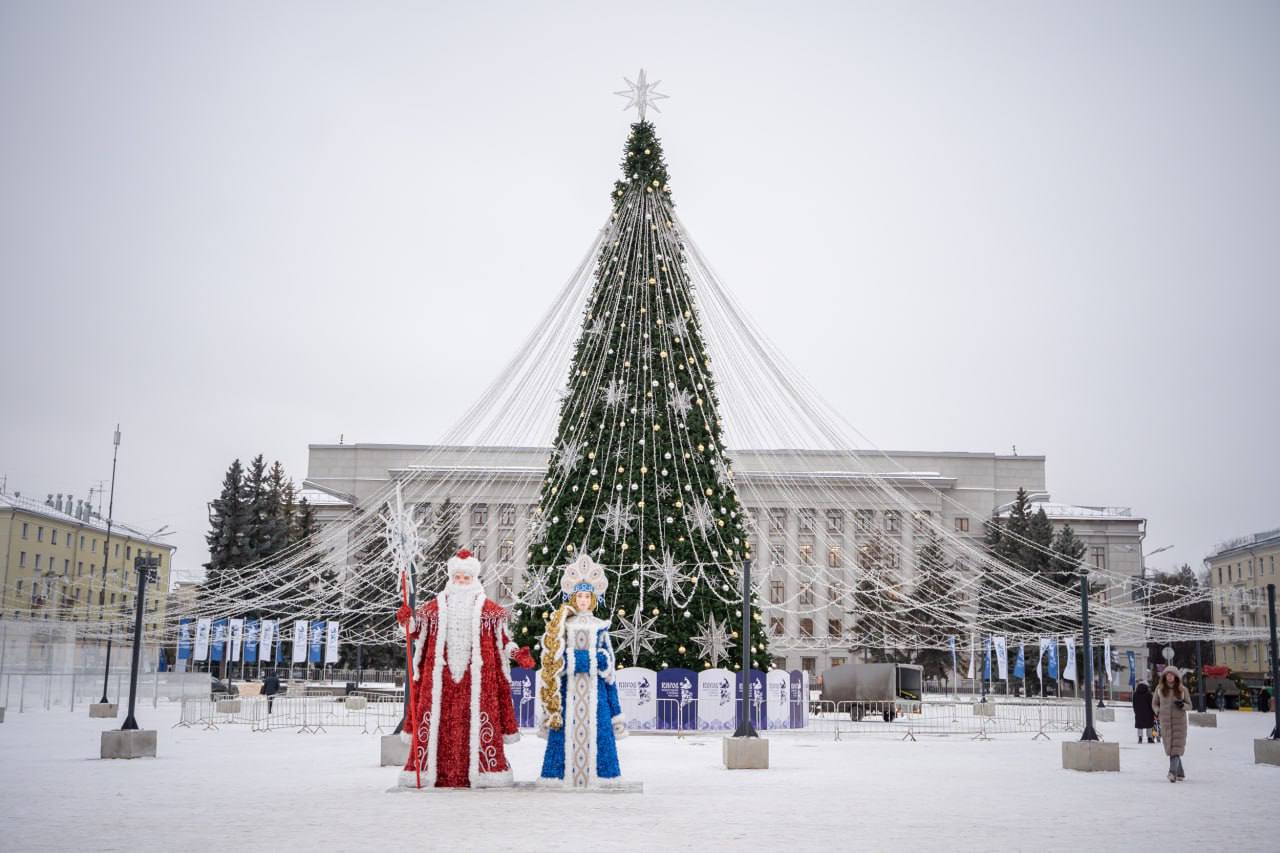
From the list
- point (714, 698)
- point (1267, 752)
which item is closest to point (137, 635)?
point (714, 698)

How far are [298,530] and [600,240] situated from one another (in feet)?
137

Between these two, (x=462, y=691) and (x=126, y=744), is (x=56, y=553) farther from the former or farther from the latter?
(x=462, y=691)

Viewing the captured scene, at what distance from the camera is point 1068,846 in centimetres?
938

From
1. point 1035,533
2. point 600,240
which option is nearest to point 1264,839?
point 600,240

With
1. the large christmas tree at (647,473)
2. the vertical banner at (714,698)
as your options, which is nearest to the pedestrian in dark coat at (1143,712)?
the large christmas tree at (647,473)

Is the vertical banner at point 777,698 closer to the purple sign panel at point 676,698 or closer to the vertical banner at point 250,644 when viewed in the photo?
the purple sign panel at point 676,698

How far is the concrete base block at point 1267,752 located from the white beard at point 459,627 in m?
13.4

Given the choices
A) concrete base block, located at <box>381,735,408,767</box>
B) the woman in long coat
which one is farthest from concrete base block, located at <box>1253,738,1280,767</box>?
concrete base block, located at <box>381,735,408,767</box>

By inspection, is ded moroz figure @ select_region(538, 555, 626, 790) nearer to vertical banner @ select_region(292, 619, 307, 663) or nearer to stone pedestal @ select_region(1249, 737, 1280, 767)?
stone pedestal @ select_region(1249, 737, 1280, 767)

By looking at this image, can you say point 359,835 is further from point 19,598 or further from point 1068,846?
point 19,598

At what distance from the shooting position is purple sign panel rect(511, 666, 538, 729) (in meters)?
25.0

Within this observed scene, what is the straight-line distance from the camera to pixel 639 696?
80.7 feet

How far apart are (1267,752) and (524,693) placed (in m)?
14.4

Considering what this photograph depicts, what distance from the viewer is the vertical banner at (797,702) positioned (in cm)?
2784
